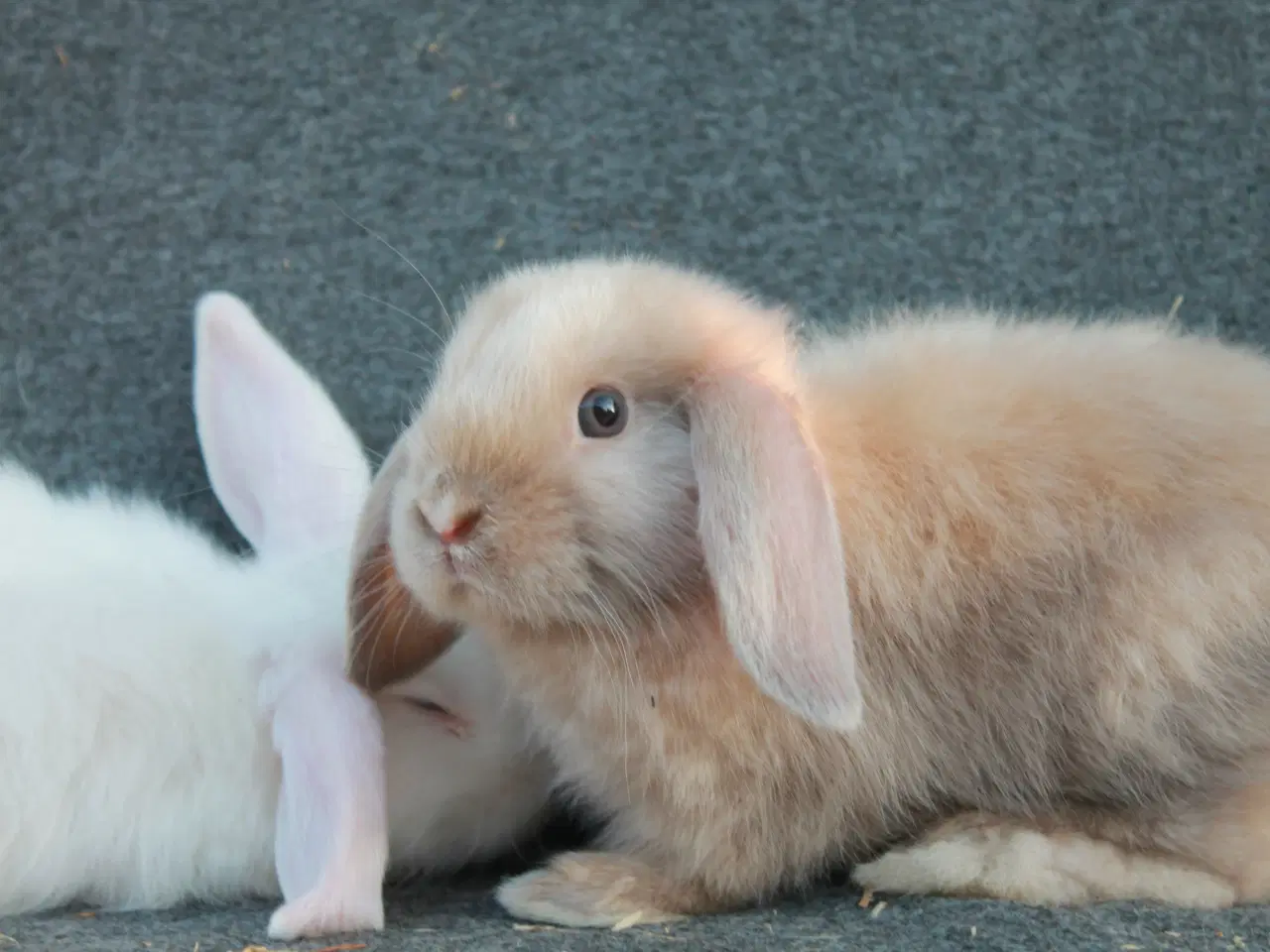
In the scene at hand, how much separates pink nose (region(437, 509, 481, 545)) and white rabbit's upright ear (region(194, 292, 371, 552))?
0.51 m

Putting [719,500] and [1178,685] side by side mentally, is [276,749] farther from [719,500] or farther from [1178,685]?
[1178,685]

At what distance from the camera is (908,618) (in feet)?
3.44

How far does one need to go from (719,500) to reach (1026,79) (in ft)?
3.43

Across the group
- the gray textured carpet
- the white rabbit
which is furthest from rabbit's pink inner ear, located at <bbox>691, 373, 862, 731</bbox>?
the gray textured carpet

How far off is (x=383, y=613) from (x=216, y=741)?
8.6 inches

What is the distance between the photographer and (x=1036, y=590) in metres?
1.05

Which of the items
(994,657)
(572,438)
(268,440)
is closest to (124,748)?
(268,440)

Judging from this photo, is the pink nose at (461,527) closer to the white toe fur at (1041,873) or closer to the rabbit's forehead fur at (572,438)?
the rabbit's forehead fur at (572,438)

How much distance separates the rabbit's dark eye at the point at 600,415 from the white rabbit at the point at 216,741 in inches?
13.8

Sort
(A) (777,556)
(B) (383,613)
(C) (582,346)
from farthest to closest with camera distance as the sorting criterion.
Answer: (B) (383,613), (C) (582,346), (A) (777,556)

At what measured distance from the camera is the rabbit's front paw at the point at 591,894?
107cm

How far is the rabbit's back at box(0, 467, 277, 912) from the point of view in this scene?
3.80 ft

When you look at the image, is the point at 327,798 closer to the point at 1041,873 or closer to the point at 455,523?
the point at 455,523

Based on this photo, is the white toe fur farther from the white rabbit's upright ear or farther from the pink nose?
the white rabbit's upright ear
